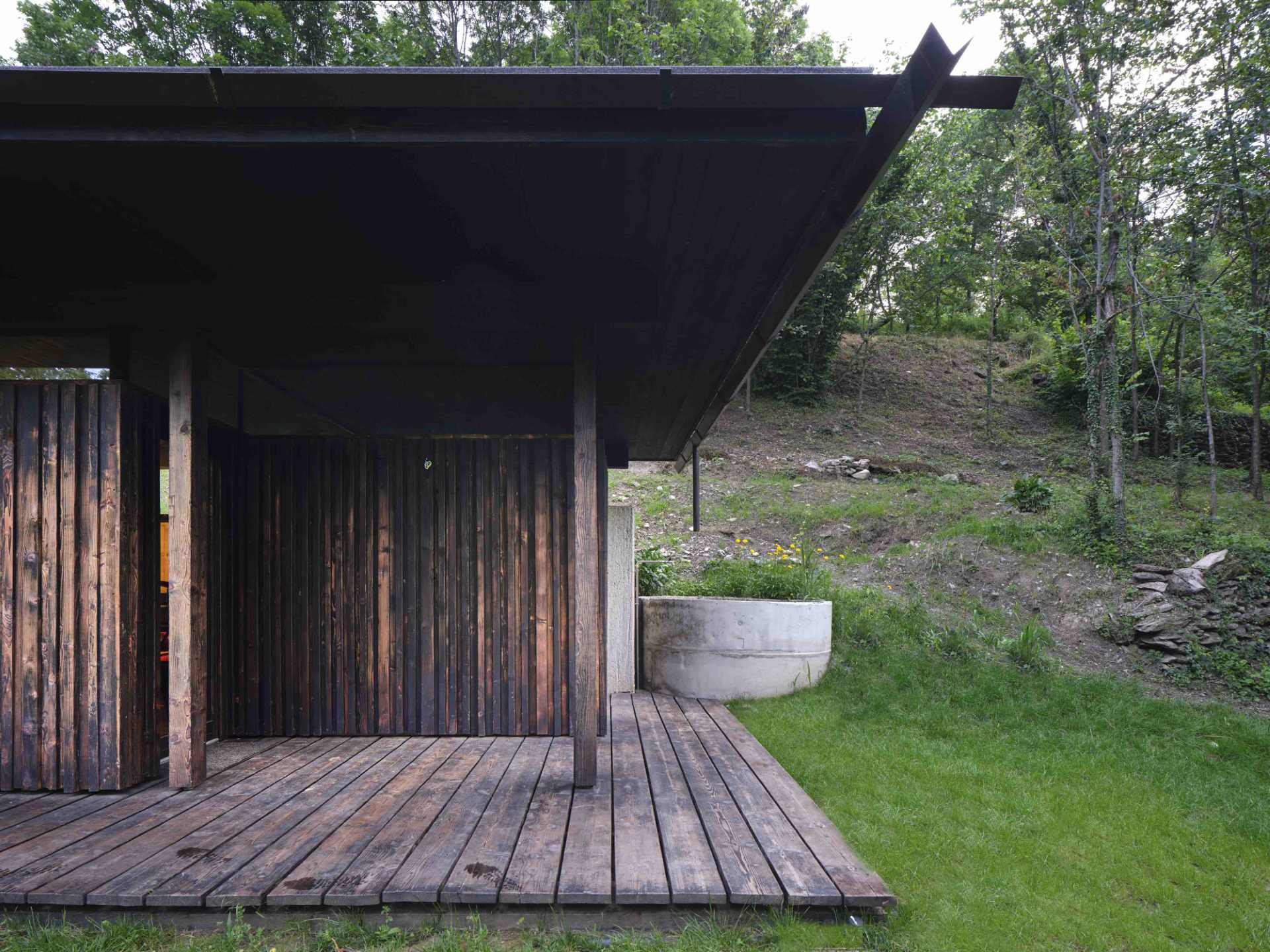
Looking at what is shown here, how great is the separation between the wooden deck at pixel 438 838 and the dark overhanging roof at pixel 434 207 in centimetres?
188

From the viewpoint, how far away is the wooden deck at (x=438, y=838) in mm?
2064

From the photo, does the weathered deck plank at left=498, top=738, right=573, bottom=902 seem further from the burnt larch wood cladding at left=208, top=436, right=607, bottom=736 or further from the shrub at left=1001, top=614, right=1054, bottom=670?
the shrub at left=1001, top=614, right=1054, bottom=670

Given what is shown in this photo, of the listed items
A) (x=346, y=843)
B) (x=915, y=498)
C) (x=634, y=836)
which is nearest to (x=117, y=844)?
(x=346, y=843)

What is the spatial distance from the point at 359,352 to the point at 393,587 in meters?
1.29

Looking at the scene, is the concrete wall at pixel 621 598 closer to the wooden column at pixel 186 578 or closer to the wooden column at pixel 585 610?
the wooden column at pixel 585 610

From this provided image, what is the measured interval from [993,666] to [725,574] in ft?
7.85

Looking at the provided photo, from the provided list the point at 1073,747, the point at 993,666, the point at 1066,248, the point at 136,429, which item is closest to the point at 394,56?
the point at 1066,248

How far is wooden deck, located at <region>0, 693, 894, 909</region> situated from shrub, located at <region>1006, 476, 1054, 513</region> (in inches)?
285

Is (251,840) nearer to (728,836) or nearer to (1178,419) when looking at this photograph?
(728,836)

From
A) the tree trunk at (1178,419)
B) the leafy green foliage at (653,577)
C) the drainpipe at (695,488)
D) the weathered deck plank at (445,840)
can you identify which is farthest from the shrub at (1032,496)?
the weathered deck plank at (445,840)

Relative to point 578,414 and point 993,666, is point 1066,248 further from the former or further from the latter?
point 578,414

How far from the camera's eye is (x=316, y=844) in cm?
240

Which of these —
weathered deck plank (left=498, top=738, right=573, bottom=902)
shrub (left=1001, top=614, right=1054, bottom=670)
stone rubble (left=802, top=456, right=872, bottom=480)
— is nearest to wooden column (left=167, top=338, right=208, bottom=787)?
weathered deck plank (left=498, top=738, right=573, bottom=902)

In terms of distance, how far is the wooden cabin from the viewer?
1.84m
